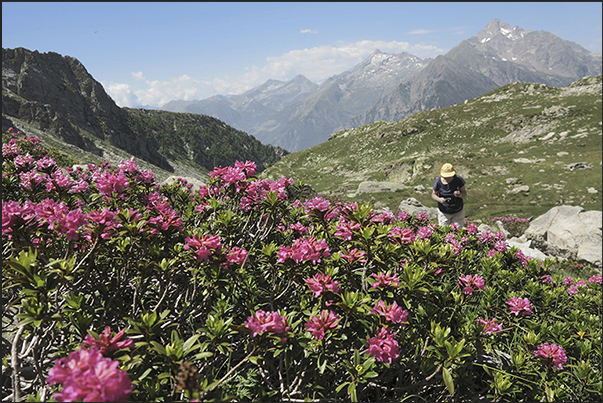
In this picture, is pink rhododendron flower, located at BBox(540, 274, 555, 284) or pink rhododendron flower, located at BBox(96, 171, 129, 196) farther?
pink rhododendron flower, located at BBox(540, 274, 555, 284)

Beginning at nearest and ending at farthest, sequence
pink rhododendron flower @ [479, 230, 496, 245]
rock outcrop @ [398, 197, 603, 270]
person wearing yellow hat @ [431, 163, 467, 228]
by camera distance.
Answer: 1. pink rhododendron flower @ [479, 230, 496, 245]
2. person wearing yellow hat @ [431, 163, 467, 228]
3. rock outcrop @ [398, 197, 603, 270]

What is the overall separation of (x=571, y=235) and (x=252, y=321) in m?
16.3

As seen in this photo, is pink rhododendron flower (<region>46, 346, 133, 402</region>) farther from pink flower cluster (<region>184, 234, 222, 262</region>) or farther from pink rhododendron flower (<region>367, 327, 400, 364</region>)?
pink rhododendron flower (<region>367, 327, 400, 364</region>)

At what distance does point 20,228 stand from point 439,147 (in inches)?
2513

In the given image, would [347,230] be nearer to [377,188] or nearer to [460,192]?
[460,192]

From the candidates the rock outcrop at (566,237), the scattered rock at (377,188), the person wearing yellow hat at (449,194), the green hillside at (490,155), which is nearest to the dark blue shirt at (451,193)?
the person wearing yellow hat at (449,194)

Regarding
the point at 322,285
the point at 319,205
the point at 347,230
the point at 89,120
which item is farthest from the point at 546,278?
the point at 89,120

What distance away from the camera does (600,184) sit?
23453mm

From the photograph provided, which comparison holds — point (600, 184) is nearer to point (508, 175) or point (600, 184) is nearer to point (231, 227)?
point (508, 175)

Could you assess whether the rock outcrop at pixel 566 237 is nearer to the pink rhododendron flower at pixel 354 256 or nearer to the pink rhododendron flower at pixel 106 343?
the pink rhododendron flower at pixel 354 256

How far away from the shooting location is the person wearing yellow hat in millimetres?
7391

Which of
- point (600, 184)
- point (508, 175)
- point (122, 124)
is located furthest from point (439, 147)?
point (122, 124)

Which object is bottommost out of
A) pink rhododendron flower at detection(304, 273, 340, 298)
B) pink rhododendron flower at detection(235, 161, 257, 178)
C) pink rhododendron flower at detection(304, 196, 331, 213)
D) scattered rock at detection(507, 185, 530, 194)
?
scattered rock at detection(507, 185, 530, 194)

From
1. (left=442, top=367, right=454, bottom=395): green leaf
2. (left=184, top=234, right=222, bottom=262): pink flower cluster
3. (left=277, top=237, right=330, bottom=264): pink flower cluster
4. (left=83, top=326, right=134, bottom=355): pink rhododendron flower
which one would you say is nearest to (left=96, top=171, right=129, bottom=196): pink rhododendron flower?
(left=184, top=234, right=222, bottom=262): pink flower cluster
